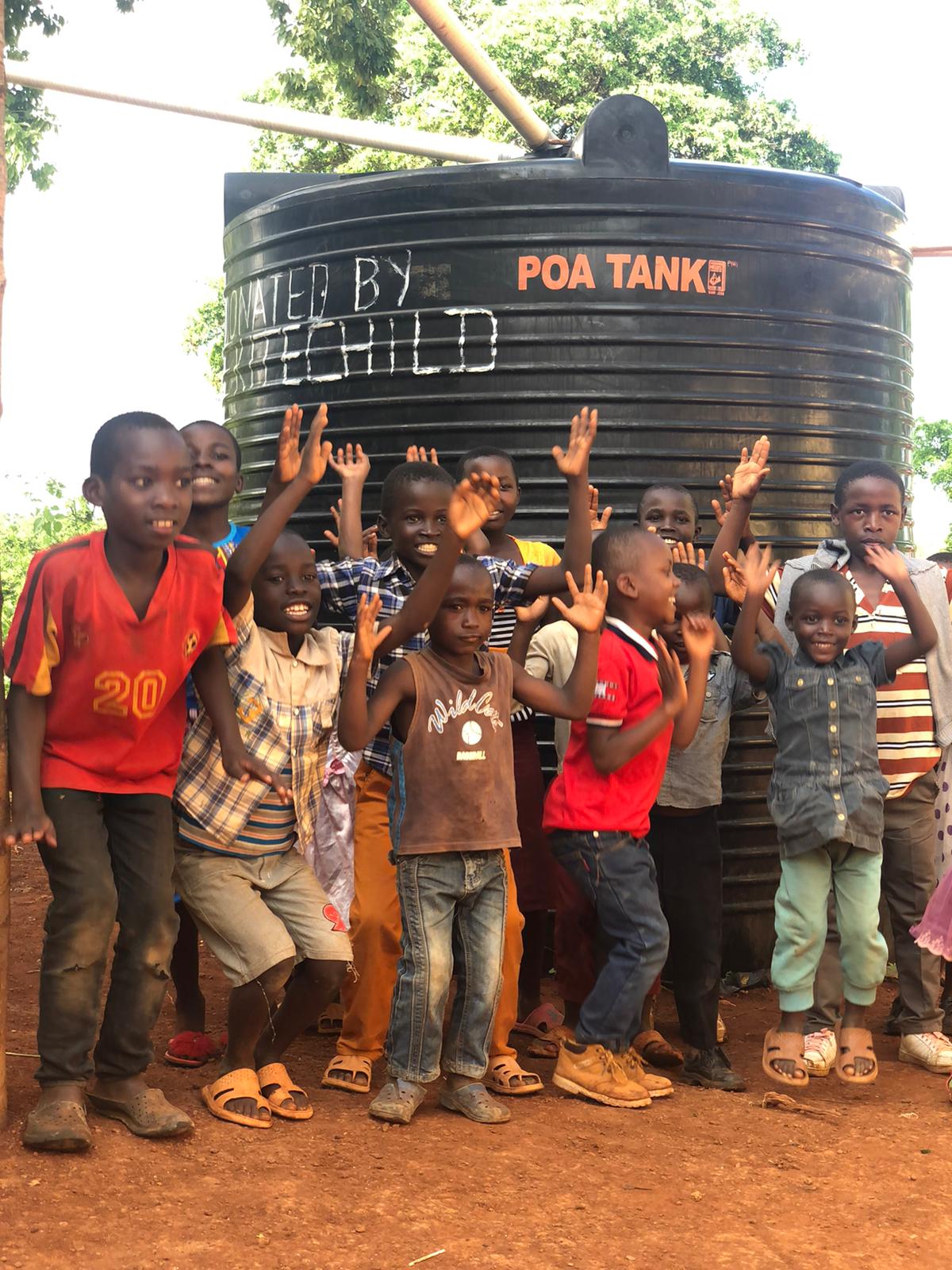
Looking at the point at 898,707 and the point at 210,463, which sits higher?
the point at 210,463

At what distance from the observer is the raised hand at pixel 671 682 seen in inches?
145

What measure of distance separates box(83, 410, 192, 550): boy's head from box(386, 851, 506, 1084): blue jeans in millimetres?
977

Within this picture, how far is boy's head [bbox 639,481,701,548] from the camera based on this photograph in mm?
4484

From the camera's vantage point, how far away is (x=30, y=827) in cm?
302

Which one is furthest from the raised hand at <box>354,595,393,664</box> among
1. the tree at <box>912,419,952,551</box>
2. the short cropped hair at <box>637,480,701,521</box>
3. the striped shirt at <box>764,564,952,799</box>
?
the tree at <box>912,419,952,551</box>

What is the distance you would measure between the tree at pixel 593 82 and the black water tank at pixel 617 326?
44.2ft

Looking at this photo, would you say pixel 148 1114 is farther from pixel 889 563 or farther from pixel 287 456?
pixel 889 563

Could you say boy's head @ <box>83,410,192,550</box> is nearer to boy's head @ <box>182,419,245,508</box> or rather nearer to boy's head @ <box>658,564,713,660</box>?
boy's head @ <box>182,419,245,508</box>

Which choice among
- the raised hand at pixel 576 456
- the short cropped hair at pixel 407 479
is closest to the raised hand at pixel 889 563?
the raised hand at pixel 576 456

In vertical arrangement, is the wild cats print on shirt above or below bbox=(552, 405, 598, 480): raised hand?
below

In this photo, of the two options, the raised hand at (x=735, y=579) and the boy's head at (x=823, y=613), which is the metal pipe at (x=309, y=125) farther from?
the boy's head at (x=823, y=613)

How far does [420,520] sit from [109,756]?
3.54 ft

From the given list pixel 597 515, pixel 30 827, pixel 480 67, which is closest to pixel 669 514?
pixel 597 515

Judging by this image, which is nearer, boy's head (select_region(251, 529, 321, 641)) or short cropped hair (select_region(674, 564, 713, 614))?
boy's head (select_region(251, 529, 321, 641))
